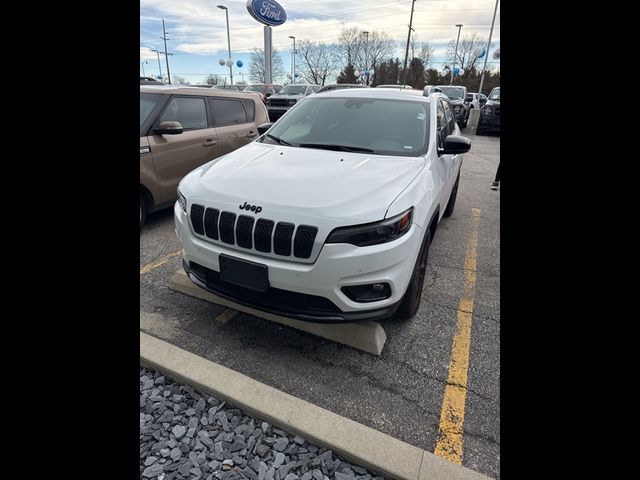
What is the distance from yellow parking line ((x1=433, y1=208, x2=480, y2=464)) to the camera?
194cm

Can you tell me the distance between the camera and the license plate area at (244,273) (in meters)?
2.25

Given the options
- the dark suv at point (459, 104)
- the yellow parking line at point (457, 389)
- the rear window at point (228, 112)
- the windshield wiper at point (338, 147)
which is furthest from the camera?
the dark suv at point (459, 104)

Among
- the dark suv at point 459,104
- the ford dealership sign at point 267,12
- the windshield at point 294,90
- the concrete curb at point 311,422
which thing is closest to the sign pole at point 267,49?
the ford dealership sign at point 267,12

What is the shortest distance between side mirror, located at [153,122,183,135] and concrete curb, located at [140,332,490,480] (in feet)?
9.85

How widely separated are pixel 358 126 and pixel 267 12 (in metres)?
23.9

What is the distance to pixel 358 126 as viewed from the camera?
345 centimetres

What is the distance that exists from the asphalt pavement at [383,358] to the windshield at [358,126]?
1406 mm

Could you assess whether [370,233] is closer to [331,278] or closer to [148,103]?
[331,278]

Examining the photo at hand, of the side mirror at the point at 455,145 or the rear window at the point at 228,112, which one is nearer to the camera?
the side mirror at the point at 455,145

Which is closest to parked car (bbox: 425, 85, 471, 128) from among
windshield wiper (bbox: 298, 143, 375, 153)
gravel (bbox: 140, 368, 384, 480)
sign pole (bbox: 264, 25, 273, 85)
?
sign pole (bbox: 264, 25, 273, 85)

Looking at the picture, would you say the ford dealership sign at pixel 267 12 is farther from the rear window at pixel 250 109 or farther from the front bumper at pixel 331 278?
the front bumper at pixel 331 278

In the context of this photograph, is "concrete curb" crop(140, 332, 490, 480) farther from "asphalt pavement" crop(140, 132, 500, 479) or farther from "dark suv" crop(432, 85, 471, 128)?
"dark suv" crop(432, 85, 471, 128)
